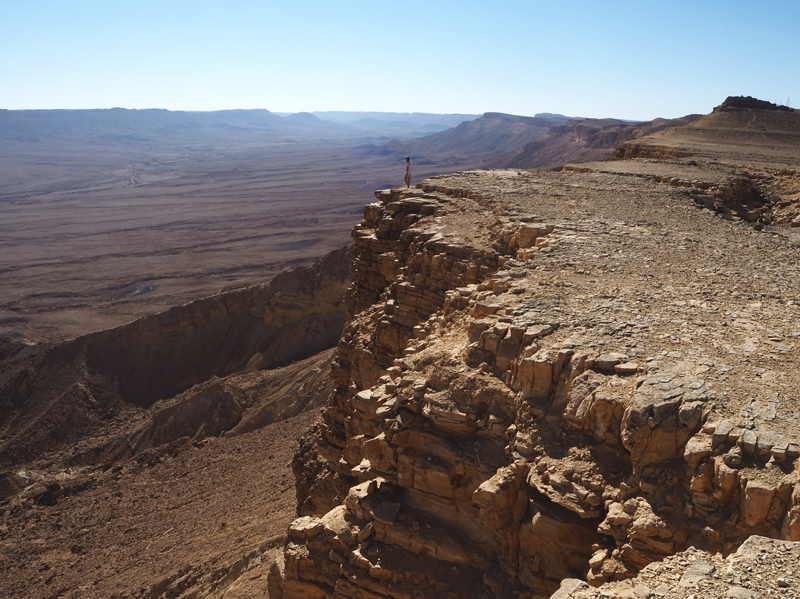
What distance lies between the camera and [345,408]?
12156 millimetres

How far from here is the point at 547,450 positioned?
5145mm

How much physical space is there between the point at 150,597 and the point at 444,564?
9252 millimetres

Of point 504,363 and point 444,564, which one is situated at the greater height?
point 504,363

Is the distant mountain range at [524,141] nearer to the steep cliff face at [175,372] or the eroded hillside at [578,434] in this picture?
the steep cliff face at [175,372]

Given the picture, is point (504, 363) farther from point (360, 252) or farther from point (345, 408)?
point (360, 252)

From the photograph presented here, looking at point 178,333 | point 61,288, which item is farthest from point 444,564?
point 61,288

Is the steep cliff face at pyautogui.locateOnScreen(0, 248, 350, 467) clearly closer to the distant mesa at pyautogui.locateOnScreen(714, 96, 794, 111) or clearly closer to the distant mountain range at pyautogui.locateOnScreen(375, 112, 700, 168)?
the distant mesa at pyautogui.locateOnScreen(714, 96, 794, 111)

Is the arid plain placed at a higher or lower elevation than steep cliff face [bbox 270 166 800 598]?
lower

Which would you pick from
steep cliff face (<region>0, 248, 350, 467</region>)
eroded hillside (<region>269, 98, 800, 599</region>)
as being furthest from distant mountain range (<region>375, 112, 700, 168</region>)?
eroded hillside (<region>269, 98, 800, 599</region>)

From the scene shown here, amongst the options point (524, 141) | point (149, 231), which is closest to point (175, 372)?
point (149, 231)

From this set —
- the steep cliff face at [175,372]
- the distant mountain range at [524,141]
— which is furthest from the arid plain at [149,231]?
the distant mountain range at [524,141]

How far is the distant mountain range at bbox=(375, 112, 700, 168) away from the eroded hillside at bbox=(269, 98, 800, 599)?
55028mm

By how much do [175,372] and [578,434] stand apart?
25.0m

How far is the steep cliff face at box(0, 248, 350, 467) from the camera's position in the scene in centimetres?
2219
